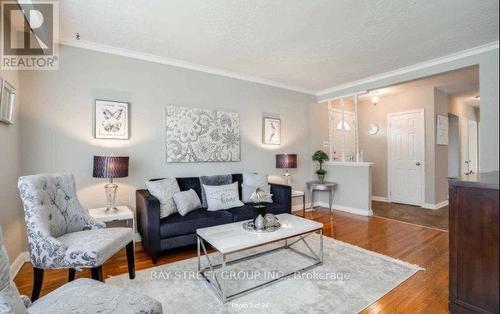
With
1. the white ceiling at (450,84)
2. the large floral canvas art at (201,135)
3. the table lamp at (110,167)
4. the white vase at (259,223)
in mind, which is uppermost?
the white ceiling at (450,84)

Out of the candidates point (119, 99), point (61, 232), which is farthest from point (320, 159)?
point (61, 232)

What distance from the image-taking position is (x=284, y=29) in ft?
8.59

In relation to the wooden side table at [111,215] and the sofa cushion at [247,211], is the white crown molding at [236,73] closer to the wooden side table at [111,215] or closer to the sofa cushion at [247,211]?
the wooden side table at [111,215]

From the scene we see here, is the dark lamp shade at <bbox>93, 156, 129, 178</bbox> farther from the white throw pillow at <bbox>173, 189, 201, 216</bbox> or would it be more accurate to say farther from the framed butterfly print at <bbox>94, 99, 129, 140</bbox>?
the white throw pillow at <bbox>173, 189, 201, 216</bbox>

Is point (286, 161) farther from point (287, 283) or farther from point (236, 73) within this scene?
point (287, 283)

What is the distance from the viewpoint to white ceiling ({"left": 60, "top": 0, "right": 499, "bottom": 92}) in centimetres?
222

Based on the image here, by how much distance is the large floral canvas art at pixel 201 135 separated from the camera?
3422 millimetres

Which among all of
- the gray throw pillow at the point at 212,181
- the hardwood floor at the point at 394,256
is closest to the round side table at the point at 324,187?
the hardwood floor at the point at 394,256

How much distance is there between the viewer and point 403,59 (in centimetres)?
343

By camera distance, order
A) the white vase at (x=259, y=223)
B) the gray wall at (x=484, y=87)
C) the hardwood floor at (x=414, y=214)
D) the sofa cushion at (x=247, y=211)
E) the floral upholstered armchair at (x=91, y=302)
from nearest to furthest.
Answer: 1. the gray wall at (x=484, y=87)
2. the floral upholstered armchair at (x=91, y=302)
3. the white vase at (x=259, y=223)
4. the sofa cushion at (x=247, y=211)
5. the hardwood floor at (x=414, y=214)

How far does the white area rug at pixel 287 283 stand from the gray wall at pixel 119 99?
52.9 inches

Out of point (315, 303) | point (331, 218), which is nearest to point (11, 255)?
point (315, 303)

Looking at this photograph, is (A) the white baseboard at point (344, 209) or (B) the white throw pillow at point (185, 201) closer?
(B) the white throw pillow at point (185, 201)

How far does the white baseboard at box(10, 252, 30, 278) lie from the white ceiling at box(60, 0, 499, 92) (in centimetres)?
241
